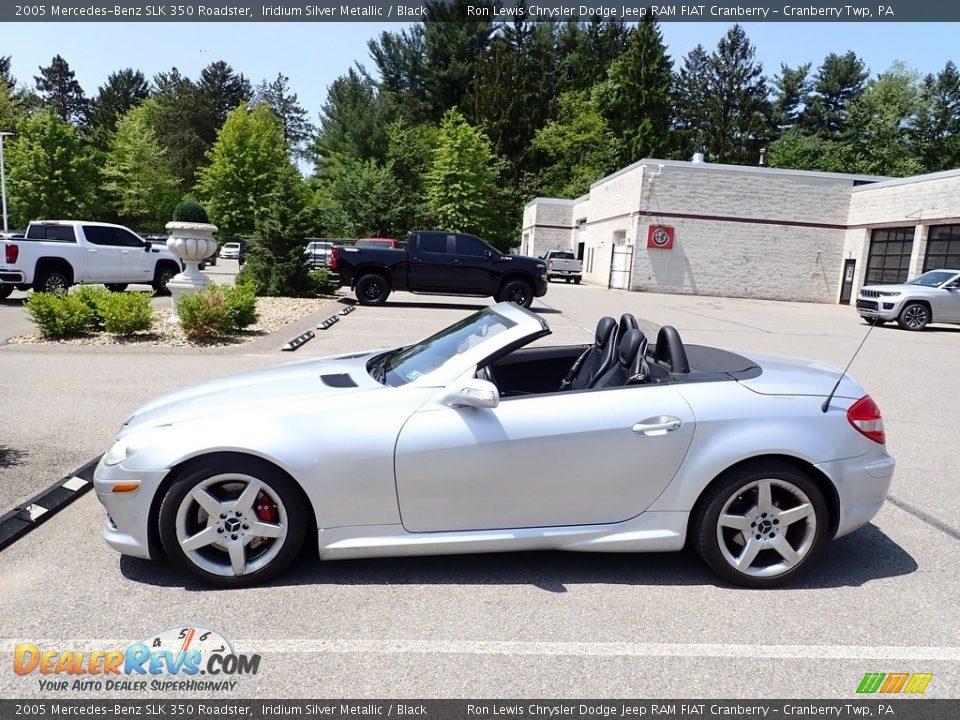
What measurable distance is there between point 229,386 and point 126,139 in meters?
60.1

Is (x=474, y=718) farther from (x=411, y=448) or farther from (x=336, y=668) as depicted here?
(x=411, y=448)

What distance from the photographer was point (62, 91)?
82.2 m

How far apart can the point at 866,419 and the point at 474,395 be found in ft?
6.86

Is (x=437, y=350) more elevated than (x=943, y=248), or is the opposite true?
(x=943, y=248)

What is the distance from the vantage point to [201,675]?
275 cm

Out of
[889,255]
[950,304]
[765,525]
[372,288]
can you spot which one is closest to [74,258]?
[372,288]

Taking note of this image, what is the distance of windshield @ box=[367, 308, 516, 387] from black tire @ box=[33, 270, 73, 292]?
1606 cm

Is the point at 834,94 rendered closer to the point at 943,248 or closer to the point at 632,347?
the point at 943,248

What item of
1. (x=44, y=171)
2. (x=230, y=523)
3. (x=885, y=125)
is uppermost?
(x=885, y=125)

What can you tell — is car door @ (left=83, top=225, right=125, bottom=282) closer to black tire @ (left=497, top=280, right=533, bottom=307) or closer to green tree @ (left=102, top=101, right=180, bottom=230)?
black tire @ (left=497, top=280, right=533, bottom=307)

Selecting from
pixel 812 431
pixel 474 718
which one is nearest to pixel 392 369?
pixel 474 718

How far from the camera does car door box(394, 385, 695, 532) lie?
3.34 m

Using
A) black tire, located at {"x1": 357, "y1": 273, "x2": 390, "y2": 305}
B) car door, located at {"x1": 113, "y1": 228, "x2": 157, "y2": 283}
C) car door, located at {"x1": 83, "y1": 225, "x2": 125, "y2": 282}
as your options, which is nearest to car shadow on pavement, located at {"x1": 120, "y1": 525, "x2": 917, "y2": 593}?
black tire, located at {"x1": 357, "y1": 273, "x2": 390, "y2": 305}

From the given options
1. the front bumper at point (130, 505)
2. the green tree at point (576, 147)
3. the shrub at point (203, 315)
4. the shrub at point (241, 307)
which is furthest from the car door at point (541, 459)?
the green tree at point (576, 147)
